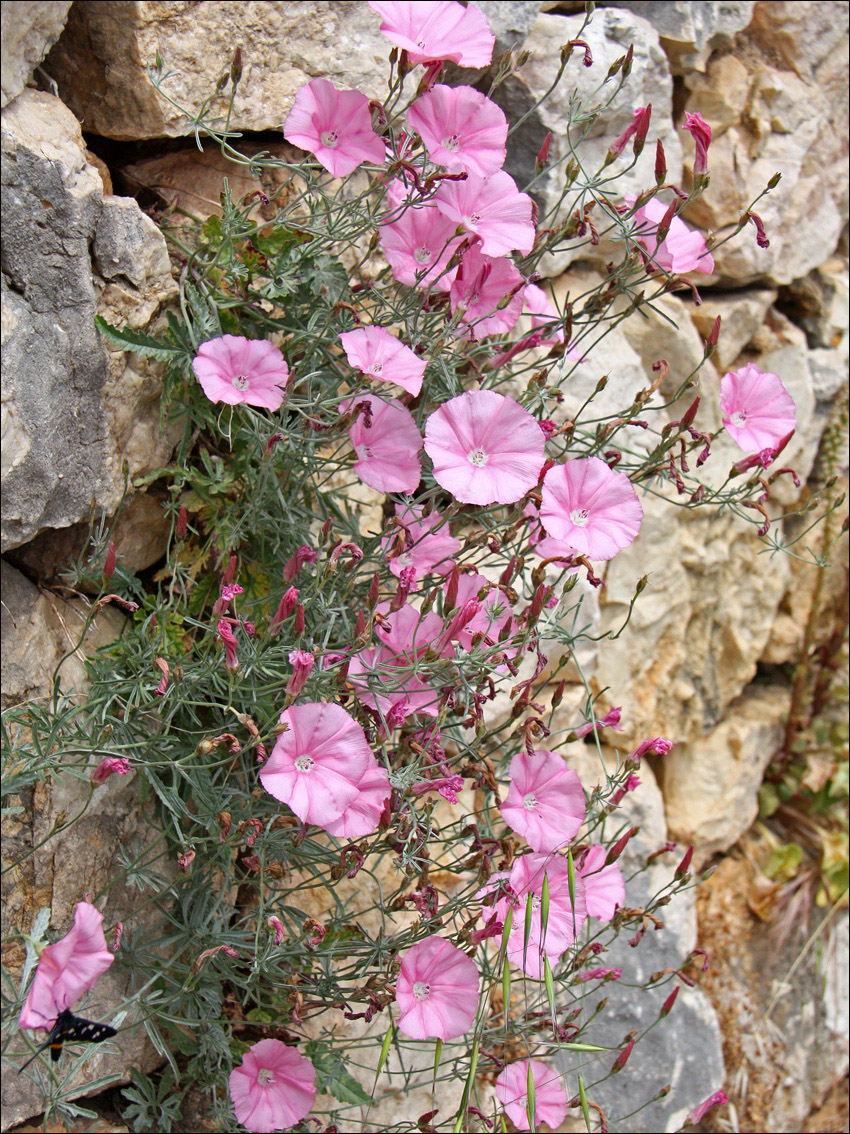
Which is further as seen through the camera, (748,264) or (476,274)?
(748,264)

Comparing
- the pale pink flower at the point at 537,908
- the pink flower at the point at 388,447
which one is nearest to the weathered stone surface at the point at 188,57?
the pink flower at the point at 388,447

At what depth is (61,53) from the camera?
67.1 inches

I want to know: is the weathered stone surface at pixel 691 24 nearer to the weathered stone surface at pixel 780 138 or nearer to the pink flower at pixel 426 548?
the weathered stone surface at pixel 780 138

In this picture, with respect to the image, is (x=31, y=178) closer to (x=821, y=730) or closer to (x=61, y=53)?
(x=61, y=53)

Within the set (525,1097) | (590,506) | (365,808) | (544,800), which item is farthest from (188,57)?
(525,1097)

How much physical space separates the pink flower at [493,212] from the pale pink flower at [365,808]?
92 cm

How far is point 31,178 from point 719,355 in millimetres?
2060

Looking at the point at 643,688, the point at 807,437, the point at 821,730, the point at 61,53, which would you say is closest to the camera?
the point at 61,53

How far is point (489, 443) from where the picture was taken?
61.4 inches

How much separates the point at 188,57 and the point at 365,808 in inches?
55.2

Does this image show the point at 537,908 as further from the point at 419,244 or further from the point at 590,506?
the point at 419,244

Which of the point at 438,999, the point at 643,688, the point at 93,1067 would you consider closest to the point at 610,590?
the point at 643,688

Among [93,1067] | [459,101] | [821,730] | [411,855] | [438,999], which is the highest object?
[459,101]

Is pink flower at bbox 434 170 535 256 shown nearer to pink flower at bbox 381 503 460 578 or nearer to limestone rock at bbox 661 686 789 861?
pink flower at bbox 381 503 460 578
